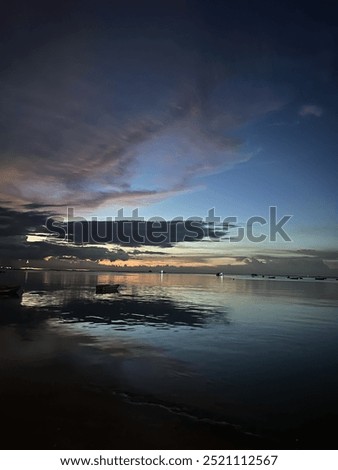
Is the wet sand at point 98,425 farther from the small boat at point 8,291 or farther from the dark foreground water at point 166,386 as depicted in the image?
the small boat at point 8,291

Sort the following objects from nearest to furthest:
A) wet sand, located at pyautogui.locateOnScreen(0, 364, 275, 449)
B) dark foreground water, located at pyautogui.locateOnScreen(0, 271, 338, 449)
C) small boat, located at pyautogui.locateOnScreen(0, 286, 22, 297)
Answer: wet sand, located at pyautogui.locateOnScreen(0, 364, 275, 449) < dark foreground water, located at pyautogui.locateOnScreen(0, 271, 338, 449) < small boat, located at pyautogui.locateOnScreen(0, 286, 22, 297)

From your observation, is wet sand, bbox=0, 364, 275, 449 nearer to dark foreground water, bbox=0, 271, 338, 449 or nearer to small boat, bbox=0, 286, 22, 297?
dark foreground water, bbox=0, 271, 338, 449

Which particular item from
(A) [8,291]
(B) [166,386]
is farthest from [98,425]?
(A) [8,291]

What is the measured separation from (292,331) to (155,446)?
24.2 m

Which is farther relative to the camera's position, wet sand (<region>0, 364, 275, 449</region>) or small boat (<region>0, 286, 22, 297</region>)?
small boat (<region>0, 286, 22, 297</region>)

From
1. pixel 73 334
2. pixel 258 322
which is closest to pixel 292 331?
pixel 258 322

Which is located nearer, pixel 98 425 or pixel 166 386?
pixel 98 425

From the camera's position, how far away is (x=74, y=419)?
36.3 ft

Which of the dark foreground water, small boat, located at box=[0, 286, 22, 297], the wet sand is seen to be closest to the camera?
the wet sand

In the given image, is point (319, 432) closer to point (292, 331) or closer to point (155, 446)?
point (155, 446)

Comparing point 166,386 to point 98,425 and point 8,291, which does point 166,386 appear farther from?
point 8,291

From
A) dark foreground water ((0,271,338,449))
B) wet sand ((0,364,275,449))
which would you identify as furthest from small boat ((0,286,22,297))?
wet sand ((0,364,275,449))

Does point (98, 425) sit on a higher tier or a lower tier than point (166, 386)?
higher
